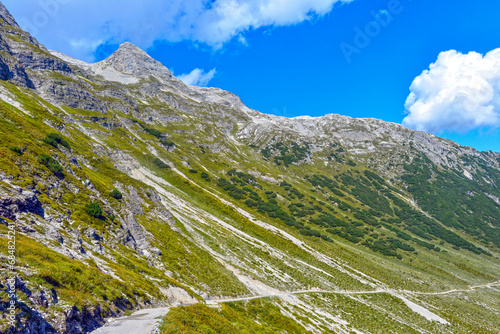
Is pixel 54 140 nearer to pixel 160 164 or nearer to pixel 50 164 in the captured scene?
pixel 50 164

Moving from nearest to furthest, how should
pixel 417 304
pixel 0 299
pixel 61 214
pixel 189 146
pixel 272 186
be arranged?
pixel 0 299 < pixel 61 214 < pixel 417 304 < pixel 272 186 < pixel 189 146

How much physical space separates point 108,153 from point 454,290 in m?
150

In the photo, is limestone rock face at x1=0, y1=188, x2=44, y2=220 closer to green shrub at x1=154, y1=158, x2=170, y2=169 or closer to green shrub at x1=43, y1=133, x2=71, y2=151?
green shrub at x1=43, y1=133, x2=71, y2=151

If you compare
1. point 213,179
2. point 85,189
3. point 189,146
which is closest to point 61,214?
point 85,189

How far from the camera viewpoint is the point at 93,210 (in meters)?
42.1

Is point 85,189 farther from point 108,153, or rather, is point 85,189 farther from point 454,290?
point 454,290

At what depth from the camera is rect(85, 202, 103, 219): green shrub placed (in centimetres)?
4181

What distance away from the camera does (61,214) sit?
35281 millimetres

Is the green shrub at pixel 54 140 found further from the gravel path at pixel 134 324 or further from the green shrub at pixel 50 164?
the gravel path at pixel 134 324

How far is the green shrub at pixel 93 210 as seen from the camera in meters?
41.8

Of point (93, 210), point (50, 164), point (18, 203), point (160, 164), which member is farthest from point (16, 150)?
point (160, 164)

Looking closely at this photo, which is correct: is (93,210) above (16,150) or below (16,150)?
below

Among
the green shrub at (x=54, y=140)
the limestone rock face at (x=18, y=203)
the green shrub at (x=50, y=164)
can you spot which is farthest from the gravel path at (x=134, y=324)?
the green shrub at (x=54, y=140)

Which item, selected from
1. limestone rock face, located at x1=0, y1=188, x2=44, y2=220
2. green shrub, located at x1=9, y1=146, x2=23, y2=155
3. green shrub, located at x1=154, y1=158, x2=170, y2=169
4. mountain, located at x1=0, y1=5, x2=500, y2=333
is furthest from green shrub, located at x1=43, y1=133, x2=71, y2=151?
green shrub, located at x1=154, y1=158, x2=170, y2=169
